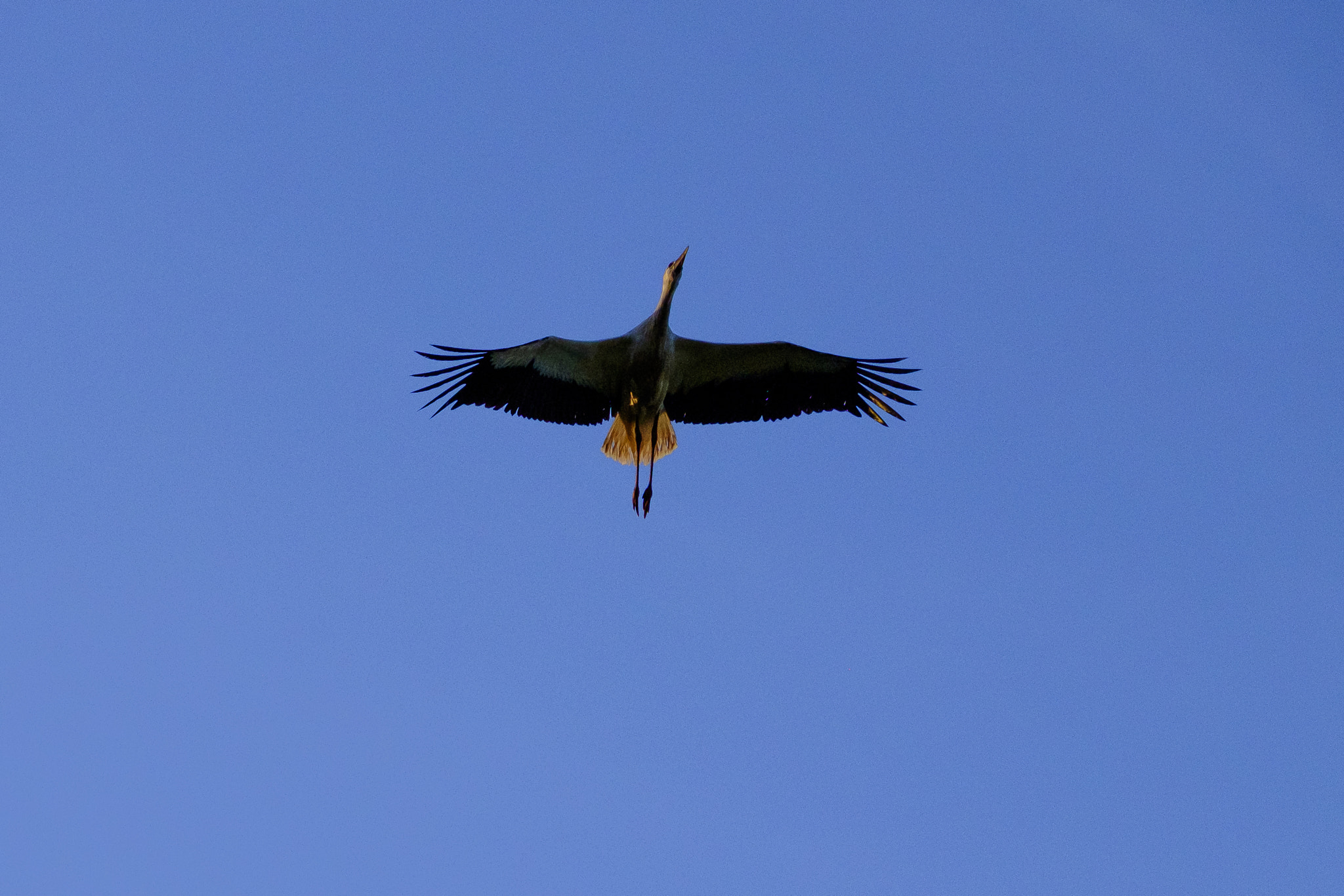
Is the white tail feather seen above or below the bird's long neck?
below

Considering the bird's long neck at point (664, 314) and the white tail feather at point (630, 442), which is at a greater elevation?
the bird's long neck at point (664, 314)

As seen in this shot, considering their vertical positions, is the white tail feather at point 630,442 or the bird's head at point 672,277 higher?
the bird's head at point 672,277

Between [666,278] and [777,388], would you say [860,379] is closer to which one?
[777,388]

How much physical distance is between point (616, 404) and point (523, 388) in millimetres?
797

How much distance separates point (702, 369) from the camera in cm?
1179

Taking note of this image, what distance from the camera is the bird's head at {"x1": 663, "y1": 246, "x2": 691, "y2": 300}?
11.4m

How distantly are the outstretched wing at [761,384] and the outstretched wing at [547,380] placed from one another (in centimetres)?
55

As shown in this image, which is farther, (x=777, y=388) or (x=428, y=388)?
(x=777, y=388)

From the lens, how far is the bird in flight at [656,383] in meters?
11.4

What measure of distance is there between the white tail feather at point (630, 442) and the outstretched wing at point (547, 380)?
10.4 inches

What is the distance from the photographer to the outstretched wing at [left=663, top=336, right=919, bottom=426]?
11695 millimetres

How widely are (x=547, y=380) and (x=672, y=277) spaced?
4.40ft

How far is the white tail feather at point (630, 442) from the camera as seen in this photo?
11.9 metres

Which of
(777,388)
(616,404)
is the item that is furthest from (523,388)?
(777,388)
